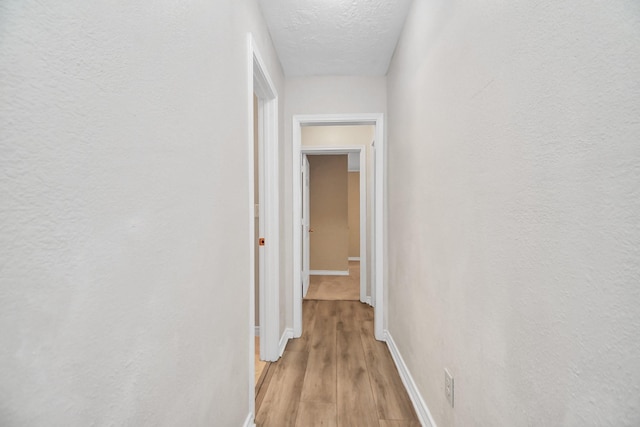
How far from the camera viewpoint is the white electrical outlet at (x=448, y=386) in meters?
1.36

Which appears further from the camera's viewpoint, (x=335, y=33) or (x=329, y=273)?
(x=329, y=273)

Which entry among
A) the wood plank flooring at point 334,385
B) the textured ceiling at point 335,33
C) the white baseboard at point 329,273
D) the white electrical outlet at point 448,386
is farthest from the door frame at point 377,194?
the white baseboard at point 329,273

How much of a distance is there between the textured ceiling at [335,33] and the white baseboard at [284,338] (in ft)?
7.61

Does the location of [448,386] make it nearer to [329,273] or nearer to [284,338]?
[284,338]

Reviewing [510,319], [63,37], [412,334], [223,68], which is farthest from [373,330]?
[63,37]

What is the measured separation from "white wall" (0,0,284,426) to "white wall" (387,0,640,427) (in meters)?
0.93

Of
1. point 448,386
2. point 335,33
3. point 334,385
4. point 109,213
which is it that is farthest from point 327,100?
point 109,213

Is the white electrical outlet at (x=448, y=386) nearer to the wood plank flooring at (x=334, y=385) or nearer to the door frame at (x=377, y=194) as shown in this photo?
the wood plank flooring at (x=334, y=385)

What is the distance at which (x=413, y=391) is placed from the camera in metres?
1.95

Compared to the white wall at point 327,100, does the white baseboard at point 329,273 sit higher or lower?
lower

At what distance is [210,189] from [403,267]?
1.58 metres

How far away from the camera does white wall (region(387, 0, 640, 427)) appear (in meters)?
0.57

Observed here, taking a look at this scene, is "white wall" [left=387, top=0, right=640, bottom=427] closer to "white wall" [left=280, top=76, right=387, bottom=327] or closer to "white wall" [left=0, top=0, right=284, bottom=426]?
"white wall" [left=0, top=0, right=284, bottom=426]

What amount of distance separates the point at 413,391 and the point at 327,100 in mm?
2396
